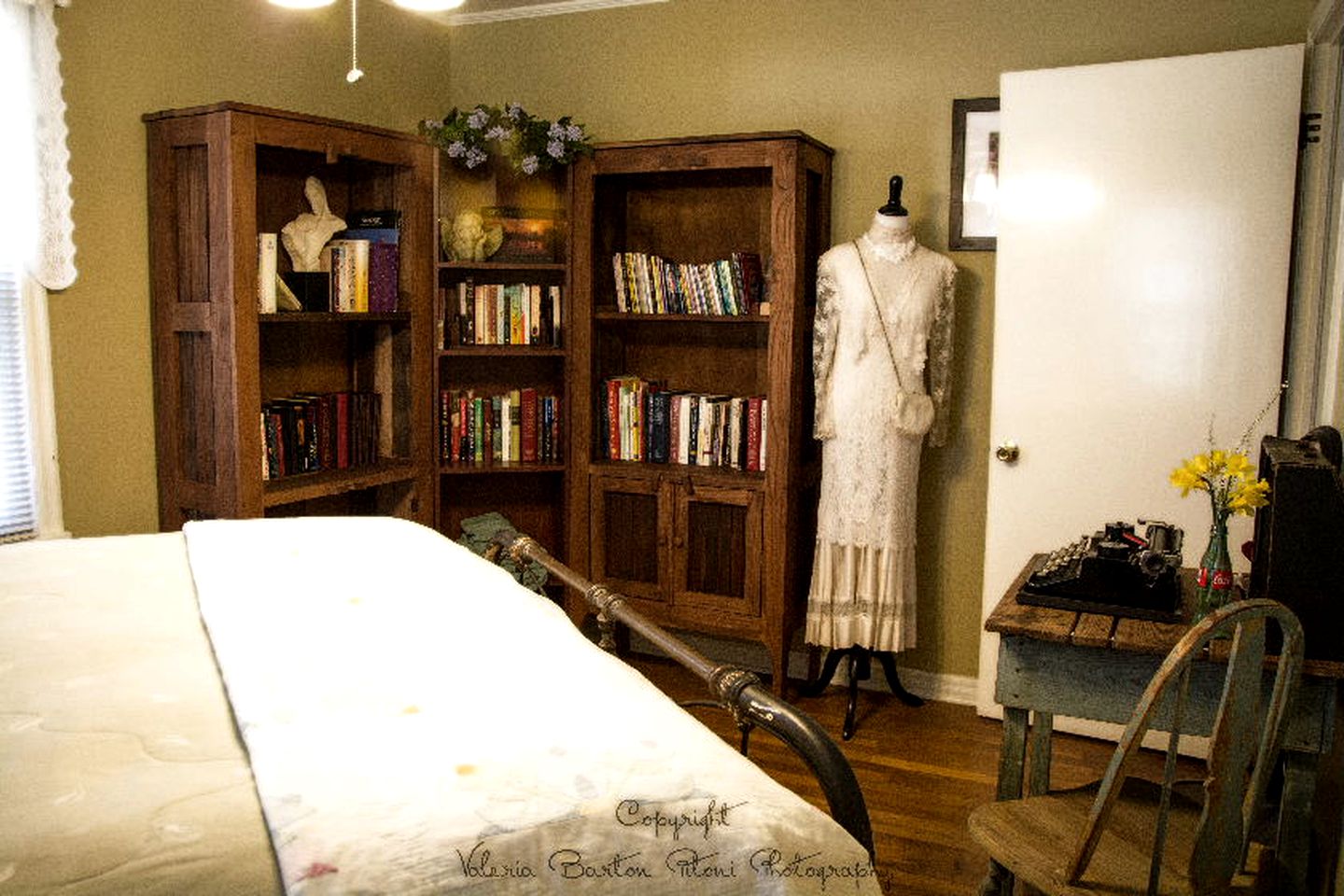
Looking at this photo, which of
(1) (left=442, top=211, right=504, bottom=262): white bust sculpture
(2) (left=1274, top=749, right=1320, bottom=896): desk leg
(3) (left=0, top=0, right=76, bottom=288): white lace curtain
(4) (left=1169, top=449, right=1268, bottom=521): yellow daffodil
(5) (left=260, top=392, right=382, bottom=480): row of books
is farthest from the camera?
(1) (left=442, top=211, right=504, bottom=262): white bust sculpture

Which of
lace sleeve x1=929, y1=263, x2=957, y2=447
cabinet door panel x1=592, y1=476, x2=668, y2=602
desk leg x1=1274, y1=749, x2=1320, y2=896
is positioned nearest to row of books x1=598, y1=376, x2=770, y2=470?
cabinet door panel x1=592, y1=476, x2=668, y2=602

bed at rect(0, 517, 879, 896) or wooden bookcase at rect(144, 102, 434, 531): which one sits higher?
wooden bookcase at rect(144, 102, 434, 531)

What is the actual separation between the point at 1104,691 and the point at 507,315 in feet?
8.28

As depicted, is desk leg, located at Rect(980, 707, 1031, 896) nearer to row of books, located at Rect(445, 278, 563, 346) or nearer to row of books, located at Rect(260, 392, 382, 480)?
row of books, located at Rect(260, 392, 382, 480)

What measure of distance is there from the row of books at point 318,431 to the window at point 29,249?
0.56m

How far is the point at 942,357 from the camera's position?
140 inches

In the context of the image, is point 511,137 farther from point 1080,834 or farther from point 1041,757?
point 1080,834

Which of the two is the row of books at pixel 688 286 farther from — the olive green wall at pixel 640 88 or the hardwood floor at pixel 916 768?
the hardwood floor at pixel 916 768

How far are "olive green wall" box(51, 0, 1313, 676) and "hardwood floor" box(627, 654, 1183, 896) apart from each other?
0.29 m

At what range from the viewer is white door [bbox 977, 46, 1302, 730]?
10.4ft

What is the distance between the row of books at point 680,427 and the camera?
3785 millimetres

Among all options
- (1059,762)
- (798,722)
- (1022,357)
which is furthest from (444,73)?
(798,722)

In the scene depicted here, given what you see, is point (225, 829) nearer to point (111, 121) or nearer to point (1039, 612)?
point (1039, 612)

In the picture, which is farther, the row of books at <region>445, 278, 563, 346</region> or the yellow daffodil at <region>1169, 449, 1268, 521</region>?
the row of books at <region>445, 278, 563, 346</region>
